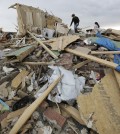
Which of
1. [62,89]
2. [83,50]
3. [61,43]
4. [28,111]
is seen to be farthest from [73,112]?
[61,43]

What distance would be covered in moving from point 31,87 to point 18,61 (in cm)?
133

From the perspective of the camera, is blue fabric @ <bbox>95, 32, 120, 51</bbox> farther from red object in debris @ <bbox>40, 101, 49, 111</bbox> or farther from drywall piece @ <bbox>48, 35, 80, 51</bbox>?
red object in debris @ <bbox>40, 101, 49, 111</bbox>

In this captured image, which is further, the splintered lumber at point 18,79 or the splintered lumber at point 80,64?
the splintered lumber at point 80,64

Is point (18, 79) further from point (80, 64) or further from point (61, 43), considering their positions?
point (61, 43)

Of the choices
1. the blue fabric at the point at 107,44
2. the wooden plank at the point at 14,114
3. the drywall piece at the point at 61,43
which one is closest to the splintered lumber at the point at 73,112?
the wooden plank at the point at 14,114

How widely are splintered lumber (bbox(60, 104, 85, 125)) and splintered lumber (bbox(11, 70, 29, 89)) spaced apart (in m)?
1.50

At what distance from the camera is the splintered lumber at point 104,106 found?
4.78m

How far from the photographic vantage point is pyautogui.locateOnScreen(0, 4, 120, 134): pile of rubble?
16.3 feet

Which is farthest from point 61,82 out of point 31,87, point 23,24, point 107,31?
point 23,24

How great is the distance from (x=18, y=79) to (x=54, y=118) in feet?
6.15

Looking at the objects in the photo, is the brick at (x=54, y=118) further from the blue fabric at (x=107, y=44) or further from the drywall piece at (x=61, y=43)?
the blue fabric at (x=107, y=44)

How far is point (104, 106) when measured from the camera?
16.6 feet

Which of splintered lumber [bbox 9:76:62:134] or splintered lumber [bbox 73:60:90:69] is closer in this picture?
splintered lumber [bbox 9:76:62:134]

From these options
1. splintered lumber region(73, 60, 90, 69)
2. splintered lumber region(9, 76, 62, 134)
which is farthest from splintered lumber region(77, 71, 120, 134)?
splintered lumber region(73, 60, 90, 69)
